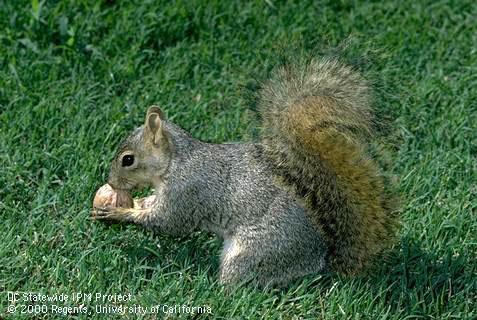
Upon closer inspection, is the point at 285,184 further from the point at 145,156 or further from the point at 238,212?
the point at 145,156

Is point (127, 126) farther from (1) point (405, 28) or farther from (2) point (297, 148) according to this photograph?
(1) point (405, 28)

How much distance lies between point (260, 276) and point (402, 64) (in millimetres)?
2175

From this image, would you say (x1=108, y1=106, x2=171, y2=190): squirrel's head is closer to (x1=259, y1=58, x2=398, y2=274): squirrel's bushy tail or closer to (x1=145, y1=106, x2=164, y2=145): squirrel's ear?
(x1=145, y1=106, x2=164, y2=145): squirrel's ear


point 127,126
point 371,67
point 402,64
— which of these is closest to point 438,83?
point 402,64

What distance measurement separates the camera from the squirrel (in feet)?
13.1

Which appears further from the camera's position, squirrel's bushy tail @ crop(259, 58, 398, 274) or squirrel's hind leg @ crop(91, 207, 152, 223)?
squirrel's hind leg @ crop(91, 207, 152, 223)

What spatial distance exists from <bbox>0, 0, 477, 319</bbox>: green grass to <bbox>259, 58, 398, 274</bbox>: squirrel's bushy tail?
148 millimetres

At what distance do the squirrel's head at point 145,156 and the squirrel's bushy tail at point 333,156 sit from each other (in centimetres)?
44

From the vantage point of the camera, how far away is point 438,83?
18.1 feet

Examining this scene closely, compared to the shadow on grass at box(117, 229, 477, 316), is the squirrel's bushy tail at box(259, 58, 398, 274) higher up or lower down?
higher up

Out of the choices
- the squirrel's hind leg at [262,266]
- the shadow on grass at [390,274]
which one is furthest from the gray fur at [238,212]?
the shadow on grass at [390,274]

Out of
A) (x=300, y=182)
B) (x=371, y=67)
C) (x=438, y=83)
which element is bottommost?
(x=438, y=83)

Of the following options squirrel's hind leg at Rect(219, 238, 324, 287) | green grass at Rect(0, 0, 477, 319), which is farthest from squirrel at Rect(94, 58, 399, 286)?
green grass at Rect(0, 0, 477, 319)

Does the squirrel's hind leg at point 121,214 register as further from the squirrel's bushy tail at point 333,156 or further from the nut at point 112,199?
the squirrel's bushy tail at point 333,156
